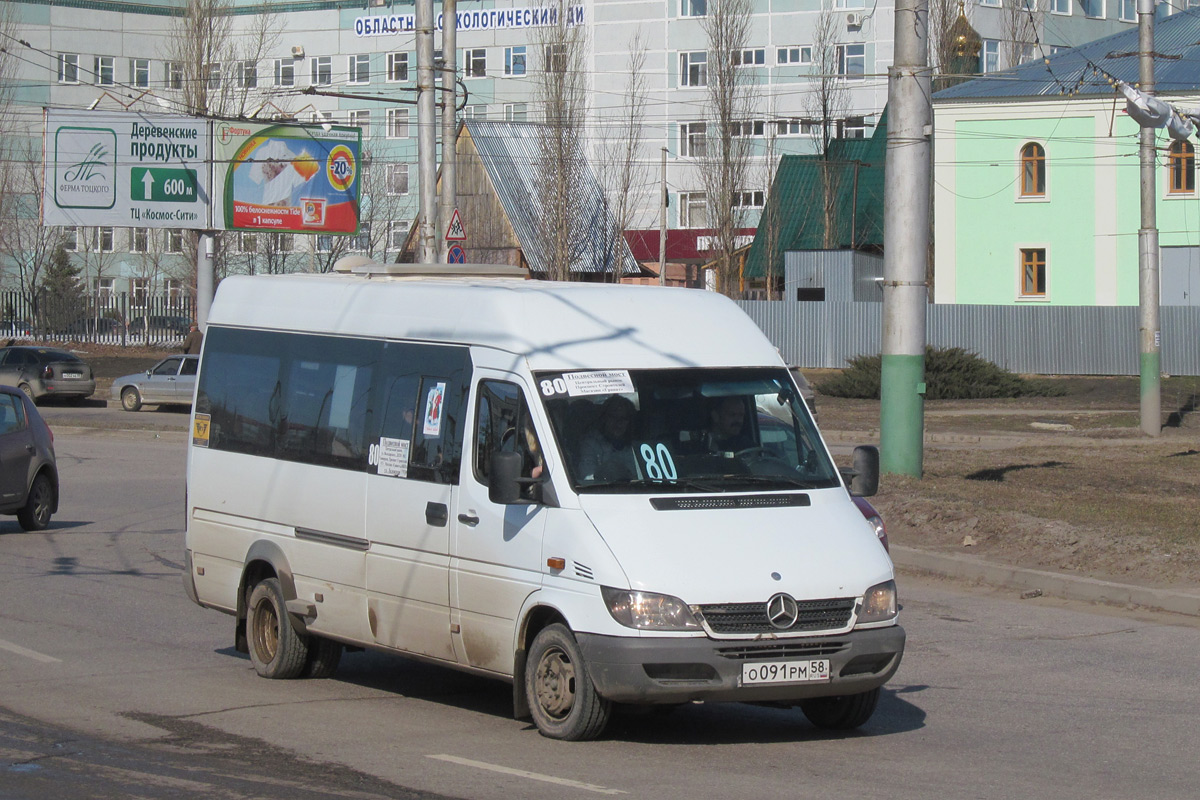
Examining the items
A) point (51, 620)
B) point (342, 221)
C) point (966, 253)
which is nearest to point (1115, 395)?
point (966, 253)

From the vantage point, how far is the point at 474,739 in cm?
718

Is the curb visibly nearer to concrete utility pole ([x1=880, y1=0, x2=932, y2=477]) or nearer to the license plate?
concrete utility pole ([x1=880, y1=0, x2=932, y2=477])

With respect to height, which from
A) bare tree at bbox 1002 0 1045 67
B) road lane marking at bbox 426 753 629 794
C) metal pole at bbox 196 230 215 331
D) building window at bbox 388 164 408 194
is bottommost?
road lane marking at bbox 426 753 629 794

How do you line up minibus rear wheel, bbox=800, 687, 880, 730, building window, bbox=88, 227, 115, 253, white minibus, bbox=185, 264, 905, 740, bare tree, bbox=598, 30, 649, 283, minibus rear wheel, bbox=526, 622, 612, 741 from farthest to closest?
building window, bbox=88, 227, 115, 253 → bare tree, bbox=598, 30, 649, 283 → minibus rear wheel, bbox=800, 687, 880, 730 → minibus rear wheel, bbox=526, 622, 612, 741 → white minibus, bbox=185, 264, 905, 740

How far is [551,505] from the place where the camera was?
7.01 meters

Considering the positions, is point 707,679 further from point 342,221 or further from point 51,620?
point 342,221

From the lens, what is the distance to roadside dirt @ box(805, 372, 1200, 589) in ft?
42.1

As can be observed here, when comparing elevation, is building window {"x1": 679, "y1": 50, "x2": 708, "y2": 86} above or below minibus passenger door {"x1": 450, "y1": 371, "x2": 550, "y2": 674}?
above

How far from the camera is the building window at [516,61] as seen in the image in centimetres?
7819

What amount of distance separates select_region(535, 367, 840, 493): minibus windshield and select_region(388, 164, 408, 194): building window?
6872cm

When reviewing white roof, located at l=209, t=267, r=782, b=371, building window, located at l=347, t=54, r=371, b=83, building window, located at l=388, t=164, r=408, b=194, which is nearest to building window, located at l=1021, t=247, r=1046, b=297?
building window, located at l=388, t=164, r=408, b=194

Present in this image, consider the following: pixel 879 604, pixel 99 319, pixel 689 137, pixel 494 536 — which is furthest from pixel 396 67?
pixel 879 604

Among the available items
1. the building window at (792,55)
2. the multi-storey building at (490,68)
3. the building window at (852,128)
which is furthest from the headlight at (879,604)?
the building window at (792,55)

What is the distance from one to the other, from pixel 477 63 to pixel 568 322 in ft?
244
